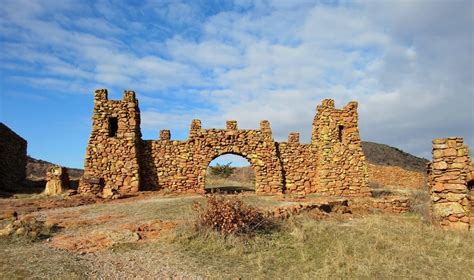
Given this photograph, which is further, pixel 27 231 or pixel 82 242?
pixel 27 231

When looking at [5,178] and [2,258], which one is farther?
[5,178]

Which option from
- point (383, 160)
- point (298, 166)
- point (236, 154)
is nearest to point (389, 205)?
point (298, 166)

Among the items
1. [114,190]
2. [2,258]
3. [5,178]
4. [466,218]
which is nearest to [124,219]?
[2,258]

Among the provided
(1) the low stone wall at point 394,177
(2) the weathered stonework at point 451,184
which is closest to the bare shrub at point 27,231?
(2) the weathered stonework at point 451,184

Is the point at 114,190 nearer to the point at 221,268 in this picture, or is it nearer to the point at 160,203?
the point at 160,203

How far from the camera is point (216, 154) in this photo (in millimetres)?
19516

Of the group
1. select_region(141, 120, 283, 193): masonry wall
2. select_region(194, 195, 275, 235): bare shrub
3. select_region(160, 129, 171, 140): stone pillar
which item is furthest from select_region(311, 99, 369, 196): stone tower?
select_region(194, 195, 275, 235): bare shrub

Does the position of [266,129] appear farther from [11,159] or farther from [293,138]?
[11,159]

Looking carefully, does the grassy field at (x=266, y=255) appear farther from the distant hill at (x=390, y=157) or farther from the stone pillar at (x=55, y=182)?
the distant hill at (x=390, y=157)

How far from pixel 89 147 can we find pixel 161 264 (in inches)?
498

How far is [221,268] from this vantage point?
290 inches

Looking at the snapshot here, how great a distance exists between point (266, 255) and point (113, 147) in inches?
496

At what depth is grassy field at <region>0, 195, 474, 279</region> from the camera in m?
7.00

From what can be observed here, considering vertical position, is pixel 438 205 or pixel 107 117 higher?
pixel 107 117
